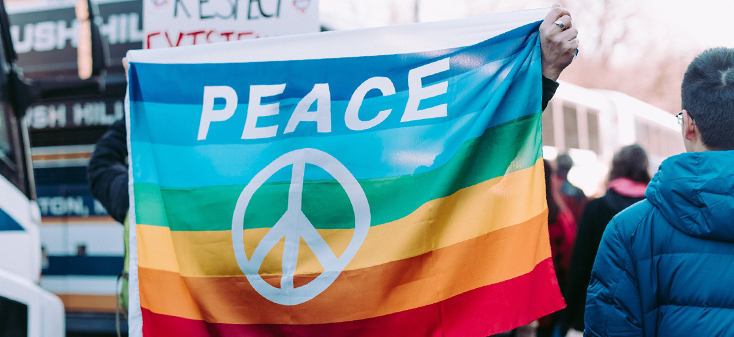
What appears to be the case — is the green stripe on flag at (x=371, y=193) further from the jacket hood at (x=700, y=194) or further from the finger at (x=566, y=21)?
the jacket hood at (x=700, y=194)

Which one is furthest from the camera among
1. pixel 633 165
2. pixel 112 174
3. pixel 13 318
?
pixel 633 165

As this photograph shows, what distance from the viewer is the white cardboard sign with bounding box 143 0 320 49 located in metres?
3.52

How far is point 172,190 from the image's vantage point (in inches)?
105

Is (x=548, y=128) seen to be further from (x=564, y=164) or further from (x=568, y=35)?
(x=568, y=35)

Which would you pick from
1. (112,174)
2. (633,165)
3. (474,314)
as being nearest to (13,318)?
(112,174)

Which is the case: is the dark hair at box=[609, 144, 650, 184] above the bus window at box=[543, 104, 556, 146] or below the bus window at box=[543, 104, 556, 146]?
above

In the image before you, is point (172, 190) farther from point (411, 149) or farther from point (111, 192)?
point (411, 149)

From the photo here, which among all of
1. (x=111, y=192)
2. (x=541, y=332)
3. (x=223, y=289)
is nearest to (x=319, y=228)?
(x=223, y=289)

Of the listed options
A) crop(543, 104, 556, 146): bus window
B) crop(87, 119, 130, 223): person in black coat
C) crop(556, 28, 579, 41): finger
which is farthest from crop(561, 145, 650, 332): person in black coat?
crop(543, 104, 556, 146): bus window

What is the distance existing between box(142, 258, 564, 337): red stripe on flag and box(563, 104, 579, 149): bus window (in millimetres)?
11603

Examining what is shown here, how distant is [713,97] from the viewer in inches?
70.7

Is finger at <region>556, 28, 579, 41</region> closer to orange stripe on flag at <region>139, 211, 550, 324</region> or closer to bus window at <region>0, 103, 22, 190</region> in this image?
orange stripe on flag at <region>139, 211, 550, 324</region>

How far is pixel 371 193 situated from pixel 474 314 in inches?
23.4

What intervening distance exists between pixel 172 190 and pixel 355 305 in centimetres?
92
